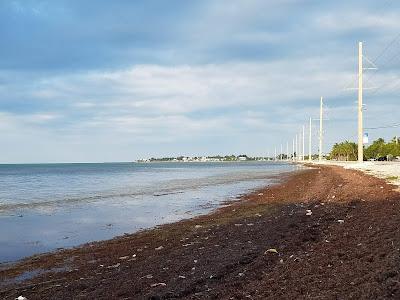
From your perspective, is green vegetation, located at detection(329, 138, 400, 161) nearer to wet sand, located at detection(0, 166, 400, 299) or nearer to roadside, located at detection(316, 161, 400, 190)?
roadside, located at detection(316, 161, 400, 190)

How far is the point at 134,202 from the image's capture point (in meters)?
34.4

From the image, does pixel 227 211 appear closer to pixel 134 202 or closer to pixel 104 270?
pixel 134 202

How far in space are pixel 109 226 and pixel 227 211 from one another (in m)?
6.77

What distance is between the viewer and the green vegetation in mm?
123031

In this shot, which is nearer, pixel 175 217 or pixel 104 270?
pixel 104 270

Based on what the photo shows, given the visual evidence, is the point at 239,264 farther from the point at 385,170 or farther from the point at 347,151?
the point at 347,151

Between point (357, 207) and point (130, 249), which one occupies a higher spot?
point (357, 207)

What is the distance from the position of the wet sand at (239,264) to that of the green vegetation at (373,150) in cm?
11473

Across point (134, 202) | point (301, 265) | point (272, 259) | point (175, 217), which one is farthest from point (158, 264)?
point (134, 202)

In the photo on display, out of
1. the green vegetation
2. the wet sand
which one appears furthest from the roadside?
the green vegetation

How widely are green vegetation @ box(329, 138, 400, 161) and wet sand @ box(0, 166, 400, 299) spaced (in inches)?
4517

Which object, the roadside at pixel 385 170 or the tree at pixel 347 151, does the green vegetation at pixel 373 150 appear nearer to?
the tree at pixel 347 151

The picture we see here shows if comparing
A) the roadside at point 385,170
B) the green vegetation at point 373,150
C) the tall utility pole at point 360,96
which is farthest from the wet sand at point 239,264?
the green vegetation at point 373,150

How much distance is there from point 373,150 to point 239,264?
478ft
